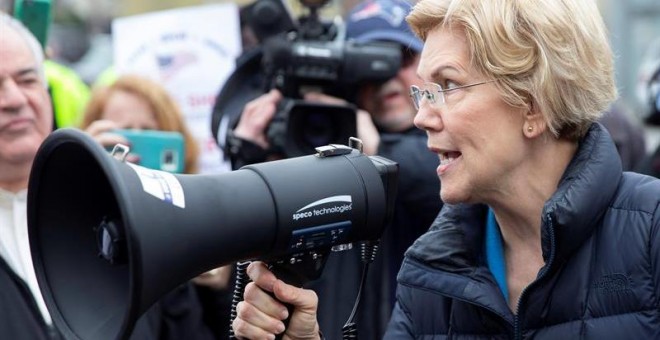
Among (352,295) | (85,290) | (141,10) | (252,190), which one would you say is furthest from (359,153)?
(141,10)

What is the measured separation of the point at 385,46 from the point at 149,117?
107 cm

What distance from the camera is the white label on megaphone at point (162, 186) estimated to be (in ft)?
6.06

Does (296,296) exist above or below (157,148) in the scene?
above

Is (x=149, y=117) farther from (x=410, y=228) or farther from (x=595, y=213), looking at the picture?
(x=595, y=213)

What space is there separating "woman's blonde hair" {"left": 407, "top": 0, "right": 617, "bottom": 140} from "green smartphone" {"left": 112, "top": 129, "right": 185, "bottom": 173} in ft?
5.12

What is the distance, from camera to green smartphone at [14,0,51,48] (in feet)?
12.0

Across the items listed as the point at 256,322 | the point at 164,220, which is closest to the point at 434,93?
the point at 256,322

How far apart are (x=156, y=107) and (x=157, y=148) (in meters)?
0.52

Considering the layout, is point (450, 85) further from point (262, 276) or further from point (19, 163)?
point (19, 163)

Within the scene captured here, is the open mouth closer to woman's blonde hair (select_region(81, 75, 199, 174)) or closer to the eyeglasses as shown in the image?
the eyeglasses

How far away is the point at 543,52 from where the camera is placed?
7.33 ft

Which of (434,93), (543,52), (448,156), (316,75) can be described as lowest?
(316,75)

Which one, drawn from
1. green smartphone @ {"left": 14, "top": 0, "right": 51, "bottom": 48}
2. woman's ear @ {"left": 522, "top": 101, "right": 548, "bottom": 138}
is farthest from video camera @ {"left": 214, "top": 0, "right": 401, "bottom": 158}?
woman's ear @ {"left": 522, "top": 101, "right": 548, "bottom": 138}

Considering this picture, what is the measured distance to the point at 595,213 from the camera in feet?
7.25
